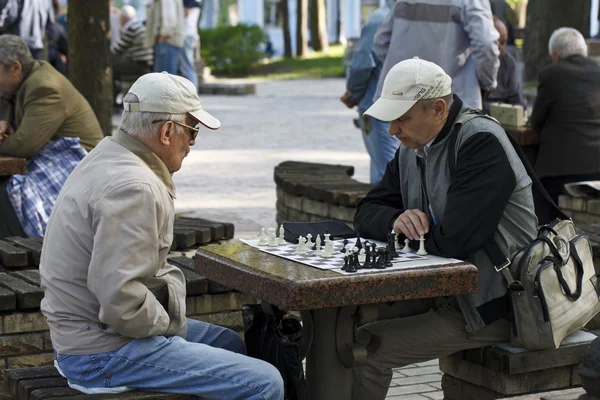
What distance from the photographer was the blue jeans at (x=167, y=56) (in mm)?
15750

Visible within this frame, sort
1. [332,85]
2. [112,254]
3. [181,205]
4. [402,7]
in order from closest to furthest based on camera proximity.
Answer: [112,254]
[402,7]
[181,205]
[332,85]

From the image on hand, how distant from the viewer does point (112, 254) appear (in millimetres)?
3344

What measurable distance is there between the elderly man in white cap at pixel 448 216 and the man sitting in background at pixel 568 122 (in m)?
3.88

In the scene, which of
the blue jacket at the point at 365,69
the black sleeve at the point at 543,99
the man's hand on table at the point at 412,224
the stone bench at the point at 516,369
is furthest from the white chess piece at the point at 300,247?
the black sleeve at the point at 543,99

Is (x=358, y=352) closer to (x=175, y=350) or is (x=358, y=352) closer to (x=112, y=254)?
(x=175, y=350)

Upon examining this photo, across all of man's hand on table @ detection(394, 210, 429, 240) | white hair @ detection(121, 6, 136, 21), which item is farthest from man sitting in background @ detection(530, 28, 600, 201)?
white hair @ detection(121, 6, 136, 21)

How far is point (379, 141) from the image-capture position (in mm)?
7977

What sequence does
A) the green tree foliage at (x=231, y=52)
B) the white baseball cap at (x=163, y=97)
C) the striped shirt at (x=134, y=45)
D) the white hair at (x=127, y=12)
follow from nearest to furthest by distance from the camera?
the white baseball cap at (x=163, y=97) < the striped shirt at (x=134, y=45) < the white hair at (x=127, y=12) < the green tree foliage at (x=231, y=52)

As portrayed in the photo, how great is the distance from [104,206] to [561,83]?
5180mm

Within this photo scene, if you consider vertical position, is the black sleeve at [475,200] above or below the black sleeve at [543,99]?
above

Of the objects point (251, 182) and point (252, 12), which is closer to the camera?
point (251, 182)

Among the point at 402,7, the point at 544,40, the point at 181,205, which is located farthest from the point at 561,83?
the point at 544,40

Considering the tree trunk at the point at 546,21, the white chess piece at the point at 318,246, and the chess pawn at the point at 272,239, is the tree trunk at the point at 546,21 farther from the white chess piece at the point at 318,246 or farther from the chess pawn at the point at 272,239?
the white chess piece at the point at 318,246

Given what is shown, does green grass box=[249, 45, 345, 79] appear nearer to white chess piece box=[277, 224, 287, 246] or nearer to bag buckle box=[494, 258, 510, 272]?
white chess piece box=[277, 224, 287, 246]
